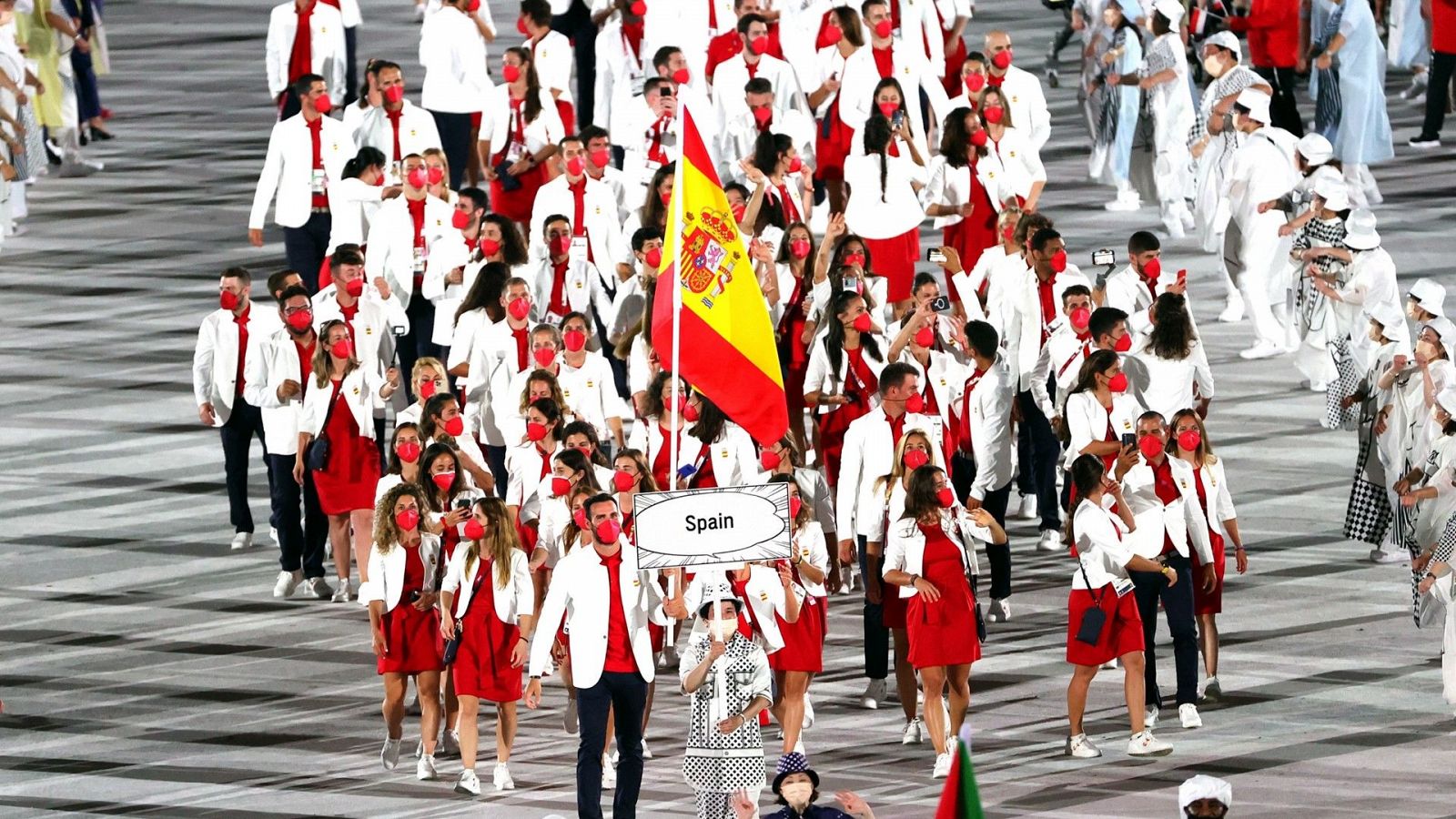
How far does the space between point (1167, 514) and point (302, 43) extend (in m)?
10.6

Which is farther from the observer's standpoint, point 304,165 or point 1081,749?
point 304,165

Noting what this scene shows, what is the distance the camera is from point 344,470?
16.9 metres

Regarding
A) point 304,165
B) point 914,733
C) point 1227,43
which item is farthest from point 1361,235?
point 304,165

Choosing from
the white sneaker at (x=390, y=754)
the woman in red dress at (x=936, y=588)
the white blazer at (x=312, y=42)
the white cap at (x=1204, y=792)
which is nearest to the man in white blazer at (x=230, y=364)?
the white sneaker at (x=390, y=754)

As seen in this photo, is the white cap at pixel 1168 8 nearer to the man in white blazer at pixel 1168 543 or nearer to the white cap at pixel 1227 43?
the white cap at pixel 1227 43

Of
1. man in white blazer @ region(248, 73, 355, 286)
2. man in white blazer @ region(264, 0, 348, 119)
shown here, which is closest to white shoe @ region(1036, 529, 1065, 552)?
man in white blazer @ region(248, 73, 355, 286)

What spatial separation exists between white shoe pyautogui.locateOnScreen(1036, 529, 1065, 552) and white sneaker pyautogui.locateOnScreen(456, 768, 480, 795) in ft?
16.5

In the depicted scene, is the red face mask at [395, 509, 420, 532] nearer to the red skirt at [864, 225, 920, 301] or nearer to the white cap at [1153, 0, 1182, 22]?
the red skirt at [864, 225, 920, 301]

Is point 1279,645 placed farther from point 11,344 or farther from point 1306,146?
point 11,344

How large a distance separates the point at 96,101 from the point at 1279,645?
52.9ft

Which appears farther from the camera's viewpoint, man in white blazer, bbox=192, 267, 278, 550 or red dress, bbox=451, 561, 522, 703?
man in white blazer, bbox=192, 267, 278, 550

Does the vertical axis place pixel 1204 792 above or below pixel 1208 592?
above

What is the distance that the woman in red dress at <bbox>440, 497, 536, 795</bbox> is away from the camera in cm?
1427

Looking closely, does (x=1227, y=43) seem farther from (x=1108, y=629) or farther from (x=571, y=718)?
(x=571, y=718)
